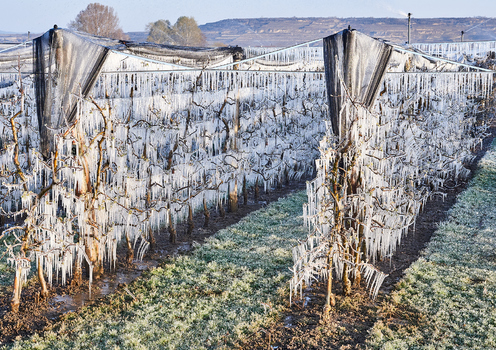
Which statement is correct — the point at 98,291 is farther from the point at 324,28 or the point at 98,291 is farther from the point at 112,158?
the point at 324,28

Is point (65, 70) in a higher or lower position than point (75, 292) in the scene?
higher

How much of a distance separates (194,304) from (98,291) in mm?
1209

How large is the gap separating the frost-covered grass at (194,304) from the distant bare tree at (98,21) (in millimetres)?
52627

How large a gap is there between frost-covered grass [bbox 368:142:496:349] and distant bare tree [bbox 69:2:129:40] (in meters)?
53.3

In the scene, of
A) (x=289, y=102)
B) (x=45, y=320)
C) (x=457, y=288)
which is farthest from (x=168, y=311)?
(x=289, y=102)

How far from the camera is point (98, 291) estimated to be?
525 centimetres

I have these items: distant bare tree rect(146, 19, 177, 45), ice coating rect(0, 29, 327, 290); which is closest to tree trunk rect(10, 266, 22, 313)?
ice coating rect(0, 29, 327, 290)

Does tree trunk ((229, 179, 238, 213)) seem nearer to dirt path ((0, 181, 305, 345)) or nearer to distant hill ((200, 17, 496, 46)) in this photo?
dirt path ((0, 181, 305, 345))

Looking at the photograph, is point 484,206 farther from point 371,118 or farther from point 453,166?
point 371,118

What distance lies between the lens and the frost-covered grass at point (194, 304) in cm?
422

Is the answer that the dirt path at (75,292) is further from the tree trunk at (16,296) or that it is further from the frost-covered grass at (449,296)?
the frost-covered grass at (449,296)

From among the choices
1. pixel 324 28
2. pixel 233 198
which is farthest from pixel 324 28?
pixel 233 198

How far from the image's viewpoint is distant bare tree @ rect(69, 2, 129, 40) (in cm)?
5406

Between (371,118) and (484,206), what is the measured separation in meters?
5.06
